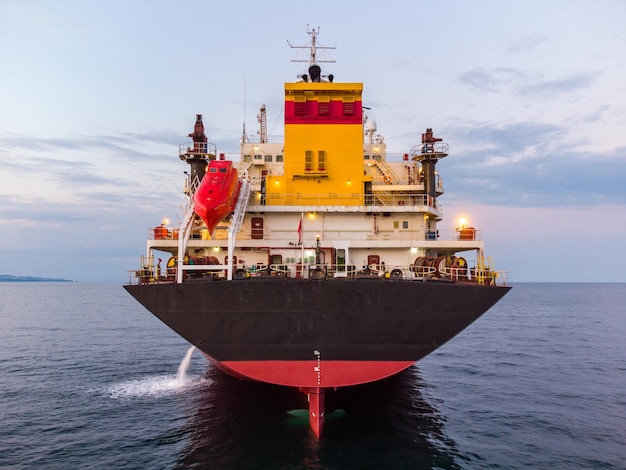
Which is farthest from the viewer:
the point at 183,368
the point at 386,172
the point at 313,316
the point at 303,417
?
the point at 183,368

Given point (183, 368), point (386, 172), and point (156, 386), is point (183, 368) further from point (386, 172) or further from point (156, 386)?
point (386, 172)

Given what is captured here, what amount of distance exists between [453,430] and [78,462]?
45.8 feet

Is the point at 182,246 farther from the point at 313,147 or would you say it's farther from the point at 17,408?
the point at 17,408

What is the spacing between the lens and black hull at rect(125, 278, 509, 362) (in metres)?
15.7

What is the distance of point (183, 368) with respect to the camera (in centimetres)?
2978

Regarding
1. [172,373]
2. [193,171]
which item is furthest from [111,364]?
[193,171]

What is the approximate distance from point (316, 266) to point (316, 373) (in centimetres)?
413

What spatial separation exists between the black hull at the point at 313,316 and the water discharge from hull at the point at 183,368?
11.2 meters

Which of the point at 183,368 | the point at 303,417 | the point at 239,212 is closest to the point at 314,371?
the point at 303,417

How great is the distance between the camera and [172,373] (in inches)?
1120

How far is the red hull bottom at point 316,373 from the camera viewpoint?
52.9 feet

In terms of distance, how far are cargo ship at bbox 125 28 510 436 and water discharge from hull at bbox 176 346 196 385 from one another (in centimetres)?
763

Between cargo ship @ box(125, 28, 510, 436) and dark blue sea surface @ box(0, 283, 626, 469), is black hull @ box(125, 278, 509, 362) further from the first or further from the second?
dark blue sea surface @ box(0, 283, 626, 469)

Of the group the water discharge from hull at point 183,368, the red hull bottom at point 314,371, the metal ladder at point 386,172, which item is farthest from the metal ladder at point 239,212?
the water discharge from hull at point 183,368
